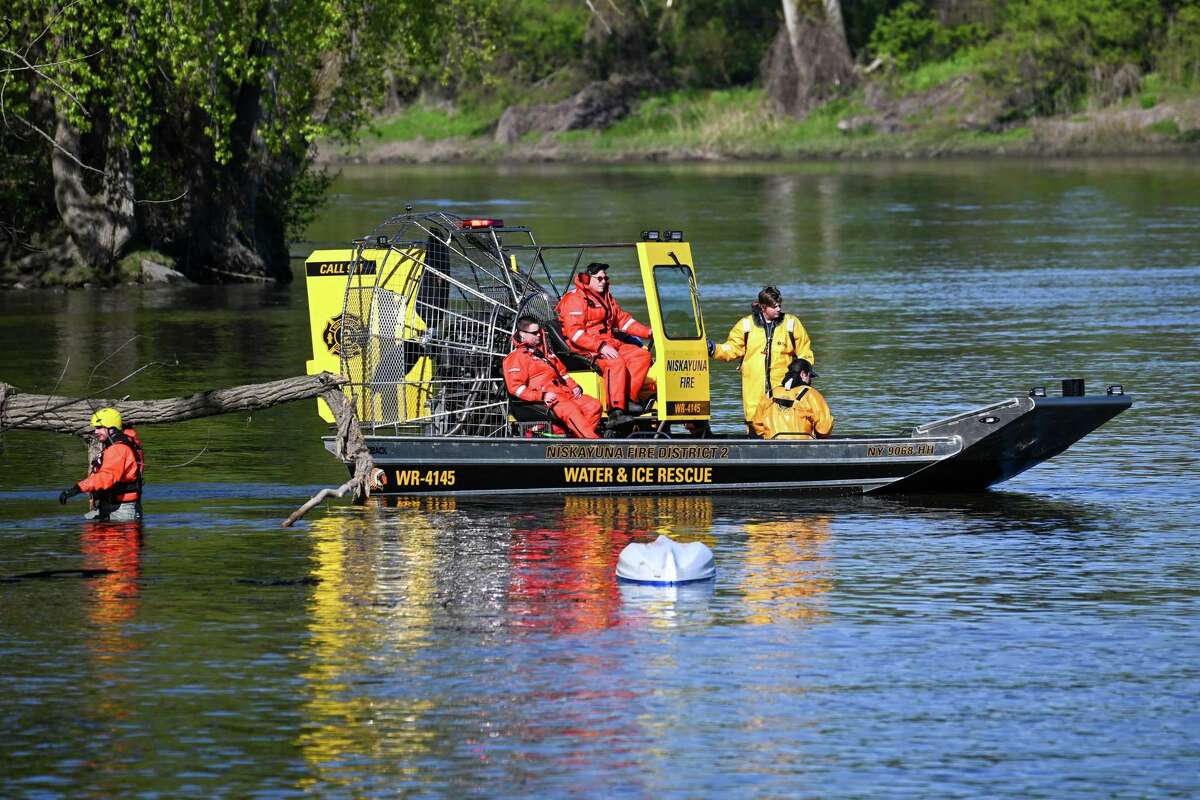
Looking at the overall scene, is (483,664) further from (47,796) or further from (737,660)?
(47,796)

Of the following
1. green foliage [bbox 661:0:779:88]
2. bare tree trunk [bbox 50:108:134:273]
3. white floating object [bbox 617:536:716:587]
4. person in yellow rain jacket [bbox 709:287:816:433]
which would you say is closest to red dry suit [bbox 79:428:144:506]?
white floating object [bbox 617:536:716:587]

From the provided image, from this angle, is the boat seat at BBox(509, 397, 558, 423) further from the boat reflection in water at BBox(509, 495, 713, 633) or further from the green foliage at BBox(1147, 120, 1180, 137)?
the green foliage at BBox(1147, 120, 1180, 137)

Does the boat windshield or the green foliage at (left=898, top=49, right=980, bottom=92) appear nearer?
the boat windshield

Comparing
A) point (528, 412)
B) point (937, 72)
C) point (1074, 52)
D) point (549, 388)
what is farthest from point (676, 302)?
point (937, 72)

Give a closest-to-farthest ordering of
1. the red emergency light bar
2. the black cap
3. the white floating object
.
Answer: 1. the white floating object
2. the black cap
3. the red emergency light bar

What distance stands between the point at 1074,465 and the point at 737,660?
9.51m

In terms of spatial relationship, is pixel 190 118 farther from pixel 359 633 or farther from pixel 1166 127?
pixel 1166 127

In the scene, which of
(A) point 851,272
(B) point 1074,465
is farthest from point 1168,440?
(A) point 851,272

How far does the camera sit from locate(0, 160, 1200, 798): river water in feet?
41.6

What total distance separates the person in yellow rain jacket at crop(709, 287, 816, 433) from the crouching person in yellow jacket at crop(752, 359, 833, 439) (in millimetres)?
138

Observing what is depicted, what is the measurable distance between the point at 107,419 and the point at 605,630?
5838 millimetres

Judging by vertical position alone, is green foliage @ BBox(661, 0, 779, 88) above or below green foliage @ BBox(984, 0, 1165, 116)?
above

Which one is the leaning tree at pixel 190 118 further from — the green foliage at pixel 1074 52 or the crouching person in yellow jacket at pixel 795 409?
the green foliage at pixel 1074 52

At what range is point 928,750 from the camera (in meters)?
12.9
